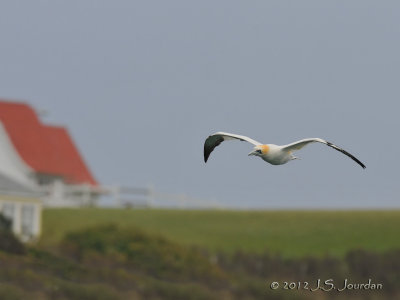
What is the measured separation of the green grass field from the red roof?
4.79 m

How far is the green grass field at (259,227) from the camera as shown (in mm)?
59125

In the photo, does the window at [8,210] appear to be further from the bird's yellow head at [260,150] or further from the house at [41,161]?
the bird's yellow head at [260,150]

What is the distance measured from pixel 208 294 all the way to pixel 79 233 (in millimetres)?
13658

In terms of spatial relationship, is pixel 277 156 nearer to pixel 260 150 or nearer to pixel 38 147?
pixel 260 150

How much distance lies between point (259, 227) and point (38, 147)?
15.6m

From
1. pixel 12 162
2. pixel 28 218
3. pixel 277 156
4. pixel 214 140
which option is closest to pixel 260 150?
pixel 277 156

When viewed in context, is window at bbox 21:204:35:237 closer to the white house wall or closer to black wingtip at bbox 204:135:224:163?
the white house wall

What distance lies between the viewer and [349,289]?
39.5 meters

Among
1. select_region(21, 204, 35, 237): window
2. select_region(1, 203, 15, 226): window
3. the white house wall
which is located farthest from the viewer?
the white house wall

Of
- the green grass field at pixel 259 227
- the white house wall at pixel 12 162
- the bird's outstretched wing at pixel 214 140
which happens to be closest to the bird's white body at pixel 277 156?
the bird's outstretched wing at pixel 214 140

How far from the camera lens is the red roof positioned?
242ft

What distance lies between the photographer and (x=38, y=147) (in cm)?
7456

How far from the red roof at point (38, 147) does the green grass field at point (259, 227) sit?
4787 mm

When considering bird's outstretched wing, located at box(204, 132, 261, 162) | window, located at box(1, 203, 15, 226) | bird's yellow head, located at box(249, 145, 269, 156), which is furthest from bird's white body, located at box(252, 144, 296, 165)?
window, located at box(1, 203, 15, 226)
